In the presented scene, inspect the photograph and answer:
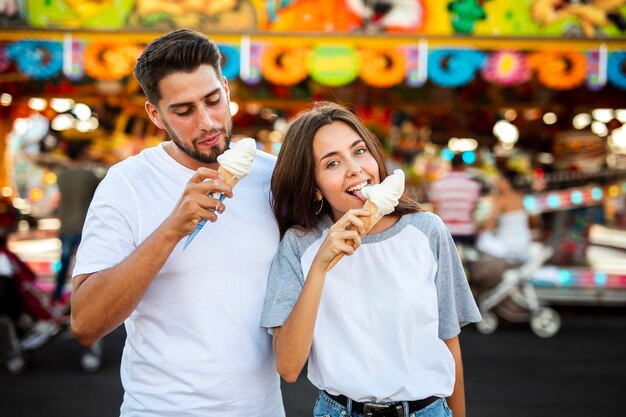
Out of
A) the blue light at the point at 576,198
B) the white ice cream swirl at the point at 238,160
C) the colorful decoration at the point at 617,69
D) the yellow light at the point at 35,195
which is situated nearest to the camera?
the white ice cream swirl at the point at 238,160

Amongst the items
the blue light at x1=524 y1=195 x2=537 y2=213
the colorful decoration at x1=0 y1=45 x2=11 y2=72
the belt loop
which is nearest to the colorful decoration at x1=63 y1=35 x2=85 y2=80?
the colorful decoration at x1=0 y1=45 x2=11 y2=72

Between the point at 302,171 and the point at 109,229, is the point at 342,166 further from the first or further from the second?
the point at 109,229

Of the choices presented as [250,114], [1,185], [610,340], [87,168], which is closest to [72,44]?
[87,168]

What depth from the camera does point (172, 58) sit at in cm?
194

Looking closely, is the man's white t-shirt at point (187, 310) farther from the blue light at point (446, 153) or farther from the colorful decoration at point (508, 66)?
the blue light at point (446, 153)

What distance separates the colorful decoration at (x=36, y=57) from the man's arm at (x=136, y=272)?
6.67 meters

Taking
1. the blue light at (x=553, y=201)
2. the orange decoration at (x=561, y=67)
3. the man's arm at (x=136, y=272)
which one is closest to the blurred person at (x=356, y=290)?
the man's arm at (x=136, y=272)

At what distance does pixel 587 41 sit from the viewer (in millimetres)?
7844

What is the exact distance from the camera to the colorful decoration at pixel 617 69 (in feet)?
25.5

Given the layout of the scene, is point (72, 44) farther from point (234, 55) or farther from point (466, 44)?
point (466, 44)

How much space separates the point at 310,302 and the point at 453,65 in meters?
6.51

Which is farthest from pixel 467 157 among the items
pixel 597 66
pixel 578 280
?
pixel 578 280

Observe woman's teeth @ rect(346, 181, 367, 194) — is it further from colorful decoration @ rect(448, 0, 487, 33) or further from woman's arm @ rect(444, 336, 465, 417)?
colorful decoration @ rect(448, 0, 487, 33)

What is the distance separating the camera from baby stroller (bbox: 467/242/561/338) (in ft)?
25.0
